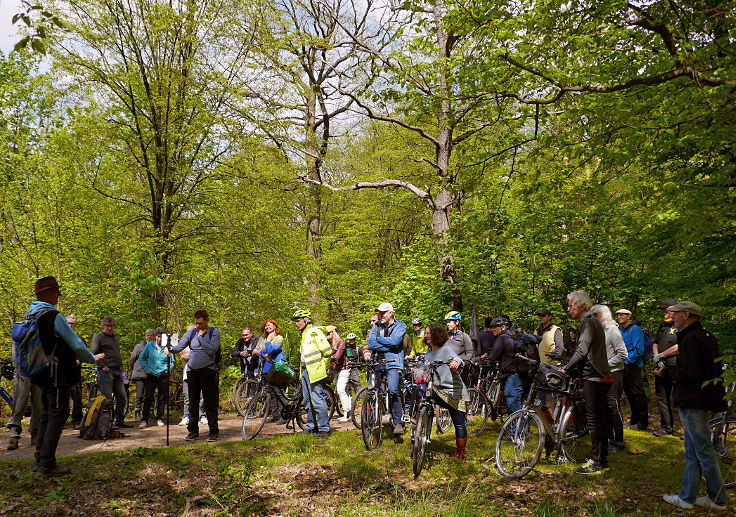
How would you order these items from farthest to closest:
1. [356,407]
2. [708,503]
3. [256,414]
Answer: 1. [356,407]
2. [256,414]
3. [708,503]

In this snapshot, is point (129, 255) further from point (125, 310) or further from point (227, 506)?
point (227, 506)

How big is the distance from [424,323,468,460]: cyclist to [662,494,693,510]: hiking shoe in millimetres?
2409

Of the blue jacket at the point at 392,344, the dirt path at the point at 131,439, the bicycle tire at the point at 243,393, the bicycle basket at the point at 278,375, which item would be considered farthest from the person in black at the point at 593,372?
the bicycle tire at the point at 243,393

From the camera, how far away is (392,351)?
843 cm

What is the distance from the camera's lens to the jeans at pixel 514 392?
28.1ft

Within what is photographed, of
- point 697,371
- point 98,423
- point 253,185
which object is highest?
point 253,185

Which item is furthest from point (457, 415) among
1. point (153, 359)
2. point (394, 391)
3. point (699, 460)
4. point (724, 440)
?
point (153, 359)

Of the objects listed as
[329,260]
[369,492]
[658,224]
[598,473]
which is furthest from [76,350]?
[329,260]

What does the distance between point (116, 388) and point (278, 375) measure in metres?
3.59

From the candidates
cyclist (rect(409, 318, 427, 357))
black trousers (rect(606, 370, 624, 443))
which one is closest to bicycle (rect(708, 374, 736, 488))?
black trousers (rect(606, 370, 624, 443))

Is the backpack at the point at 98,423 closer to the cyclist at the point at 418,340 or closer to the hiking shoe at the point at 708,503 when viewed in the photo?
the cyclist at the point at 418,340

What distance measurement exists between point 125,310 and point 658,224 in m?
11.9

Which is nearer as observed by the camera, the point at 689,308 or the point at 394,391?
the point at 689,308

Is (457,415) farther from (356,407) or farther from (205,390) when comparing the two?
(205,390)
